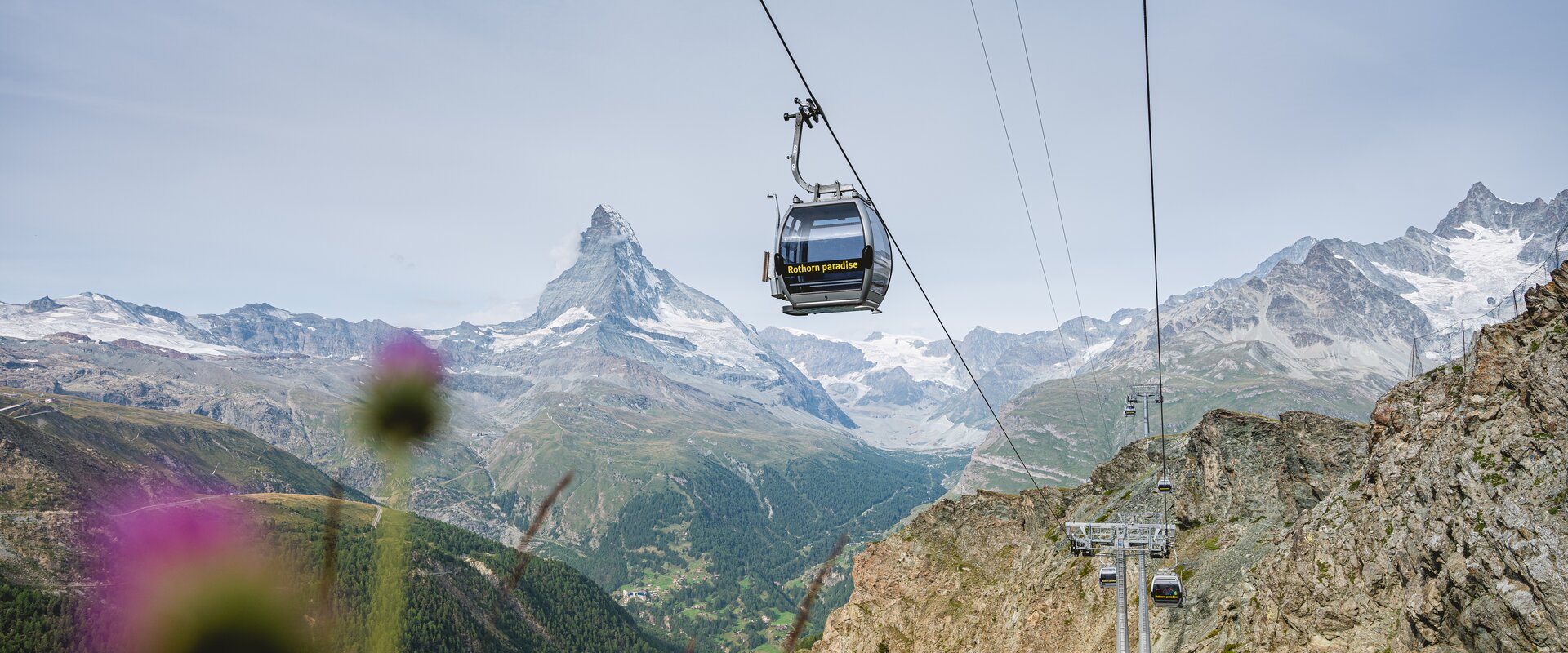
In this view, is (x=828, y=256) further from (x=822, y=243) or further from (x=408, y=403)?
(x=408, y=403)

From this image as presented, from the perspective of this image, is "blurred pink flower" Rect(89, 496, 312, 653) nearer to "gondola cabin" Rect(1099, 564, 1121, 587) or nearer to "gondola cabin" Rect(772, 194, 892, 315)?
"gondola cabin" Rect(1099, 564, 1121, 587)

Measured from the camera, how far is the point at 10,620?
520 feet

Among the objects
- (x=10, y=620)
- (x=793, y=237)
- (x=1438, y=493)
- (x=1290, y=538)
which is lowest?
(x=10, y=620)

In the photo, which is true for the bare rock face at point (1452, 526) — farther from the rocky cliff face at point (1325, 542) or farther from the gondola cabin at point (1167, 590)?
the gondola cabin at point (1167, 590)

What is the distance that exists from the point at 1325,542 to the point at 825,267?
42558mm

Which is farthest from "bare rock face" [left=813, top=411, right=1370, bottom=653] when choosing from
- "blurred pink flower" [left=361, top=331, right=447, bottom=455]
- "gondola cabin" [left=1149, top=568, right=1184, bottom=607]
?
"blurred pink flower" [left=361, top=331, right=447, bottom=455]

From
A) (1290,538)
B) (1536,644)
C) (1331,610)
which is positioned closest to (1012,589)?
(1290,538)

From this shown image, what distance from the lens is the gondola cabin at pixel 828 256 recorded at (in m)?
23.1

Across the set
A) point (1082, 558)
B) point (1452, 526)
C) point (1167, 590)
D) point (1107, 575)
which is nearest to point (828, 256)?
point (1167, 590)

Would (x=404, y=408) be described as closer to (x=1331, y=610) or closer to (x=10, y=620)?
(x=1331, y=610)

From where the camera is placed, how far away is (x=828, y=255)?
76.5 ft

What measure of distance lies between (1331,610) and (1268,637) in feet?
14.2

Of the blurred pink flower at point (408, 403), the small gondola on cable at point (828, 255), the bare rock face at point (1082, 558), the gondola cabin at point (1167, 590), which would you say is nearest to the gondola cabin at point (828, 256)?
the small gondola on cable at point (828, 255)

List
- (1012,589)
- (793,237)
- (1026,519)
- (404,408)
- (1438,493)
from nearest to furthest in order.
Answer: (793,237), (1438,493), (1012,589), (1026,519), (404,408)
